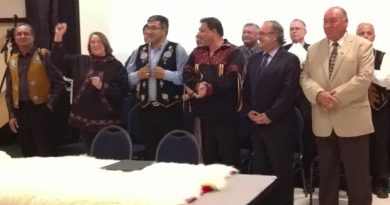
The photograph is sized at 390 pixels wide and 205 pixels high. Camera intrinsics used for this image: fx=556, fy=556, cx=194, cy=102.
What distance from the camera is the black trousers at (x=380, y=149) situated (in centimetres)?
431

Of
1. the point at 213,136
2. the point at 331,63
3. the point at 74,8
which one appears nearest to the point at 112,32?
the point at 74,8

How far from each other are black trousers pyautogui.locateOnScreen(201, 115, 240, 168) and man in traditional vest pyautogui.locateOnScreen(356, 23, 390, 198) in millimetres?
1061

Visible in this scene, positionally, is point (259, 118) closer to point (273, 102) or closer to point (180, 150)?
point (273, 102)

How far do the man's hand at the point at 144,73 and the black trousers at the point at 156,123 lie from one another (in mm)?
230

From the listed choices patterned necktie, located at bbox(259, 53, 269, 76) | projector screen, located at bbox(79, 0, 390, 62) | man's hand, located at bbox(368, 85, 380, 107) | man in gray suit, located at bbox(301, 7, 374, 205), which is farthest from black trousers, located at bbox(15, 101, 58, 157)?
man's hand, located at bbox(368, 85, 380, 107)

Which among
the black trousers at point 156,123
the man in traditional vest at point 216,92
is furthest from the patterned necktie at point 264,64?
the black trousers at point 156,123

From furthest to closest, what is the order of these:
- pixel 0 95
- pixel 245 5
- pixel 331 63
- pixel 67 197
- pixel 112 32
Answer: pixel 0 95
pixel 112 32
pixel 245 5
pixel 331 63
pixel 67 197

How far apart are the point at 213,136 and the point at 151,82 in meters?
0.63

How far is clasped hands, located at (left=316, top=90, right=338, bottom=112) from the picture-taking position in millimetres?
3466

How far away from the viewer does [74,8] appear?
19.4 feet

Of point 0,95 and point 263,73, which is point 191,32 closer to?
point 263,73

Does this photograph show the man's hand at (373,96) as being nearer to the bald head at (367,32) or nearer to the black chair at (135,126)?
the bald head at (367,32)

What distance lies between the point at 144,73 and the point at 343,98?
1501 millimetres

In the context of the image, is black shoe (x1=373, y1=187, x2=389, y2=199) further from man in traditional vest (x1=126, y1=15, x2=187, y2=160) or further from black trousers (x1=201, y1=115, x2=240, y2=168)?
man in traditional vest (x1=126, y1=15, x2=187, y2=160)
